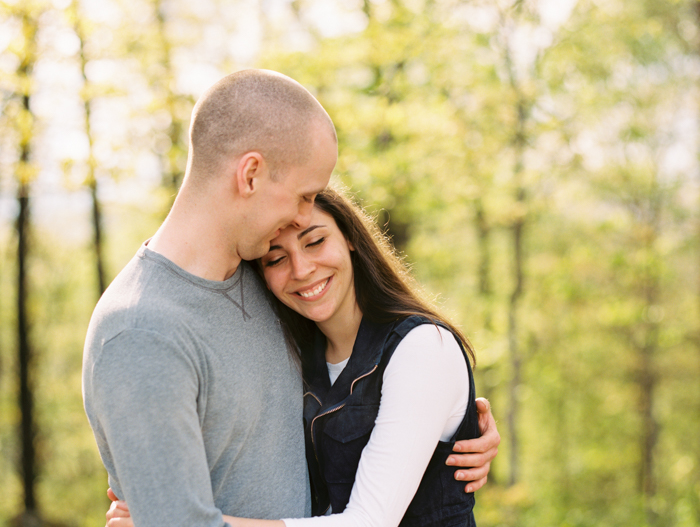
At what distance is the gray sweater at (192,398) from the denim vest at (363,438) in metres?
0.09

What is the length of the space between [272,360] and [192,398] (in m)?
0.58

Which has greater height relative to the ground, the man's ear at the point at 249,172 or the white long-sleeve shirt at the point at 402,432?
the man's ear at the point at 249,172

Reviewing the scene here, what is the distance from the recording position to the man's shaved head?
69.5 inches

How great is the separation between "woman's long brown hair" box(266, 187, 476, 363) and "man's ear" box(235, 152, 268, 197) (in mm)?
529

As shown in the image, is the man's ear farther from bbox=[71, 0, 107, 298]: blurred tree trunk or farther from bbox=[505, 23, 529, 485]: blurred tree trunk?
bbox=[505, 23, 529, 485]: blurred tree trunk

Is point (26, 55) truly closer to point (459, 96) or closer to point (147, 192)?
point (147, 192)

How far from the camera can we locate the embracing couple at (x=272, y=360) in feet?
4.78

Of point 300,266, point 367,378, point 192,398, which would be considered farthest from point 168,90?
point 192,398

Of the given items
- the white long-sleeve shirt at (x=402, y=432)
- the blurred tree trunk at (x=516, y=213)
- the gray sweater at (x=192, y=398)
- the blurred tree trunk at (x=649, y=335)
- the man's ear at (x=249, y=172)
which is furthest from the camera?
the blurred tree trunk at (x=649, y=335)

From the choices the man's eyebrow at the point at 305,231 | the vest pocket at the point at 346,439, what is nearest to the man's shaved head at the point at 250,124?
the man's eyebrow at the point at 305,231

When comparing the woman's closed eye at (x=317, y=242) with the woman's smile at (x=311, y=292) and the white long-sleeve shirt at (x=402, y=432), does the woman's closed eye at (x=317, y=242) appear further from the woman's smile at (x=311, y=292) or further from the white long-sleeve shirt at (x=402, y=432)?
the white long-sleeve shirt at (x=402, y=432)

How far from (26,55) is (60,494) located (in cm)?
1425

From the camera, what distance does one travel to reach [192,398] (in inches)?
60.2

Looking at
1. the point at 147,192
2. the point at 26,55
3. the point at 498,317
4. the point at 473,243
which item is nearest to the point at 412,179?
the point at 147,192
